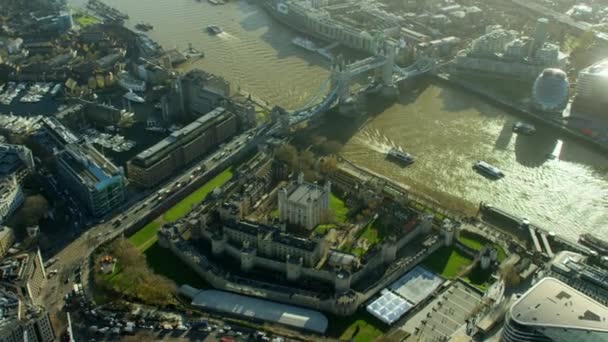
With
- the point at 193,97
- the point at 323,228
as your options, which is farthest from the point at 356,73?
the point at 323,228

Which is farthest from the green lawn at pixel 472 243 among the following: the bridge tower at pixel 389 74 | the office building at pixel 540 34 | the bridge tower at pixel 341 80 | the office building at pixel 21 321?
the office building at pixel 540 34

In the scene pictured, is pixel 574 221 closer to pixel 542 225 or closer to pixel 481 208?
pixel 542 225

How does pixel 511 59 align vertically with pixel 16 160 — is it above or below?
above

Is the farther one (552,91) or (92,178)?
(552,91)

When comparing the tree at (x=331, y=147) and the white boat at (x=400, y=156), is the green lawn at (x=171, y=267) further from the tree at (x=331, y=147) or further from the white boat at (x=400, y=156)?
the white boat at (x=400, y=156)

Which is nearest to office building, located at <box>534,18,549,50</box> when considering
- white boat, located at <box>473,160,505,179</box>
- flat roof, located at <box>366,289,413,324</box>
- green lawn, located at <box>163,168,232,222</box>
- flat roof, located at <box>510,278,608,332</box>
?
white boat, located at <box>473,160,505,179</box>

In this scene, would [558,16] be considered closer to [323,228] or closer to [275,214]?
[323,228]

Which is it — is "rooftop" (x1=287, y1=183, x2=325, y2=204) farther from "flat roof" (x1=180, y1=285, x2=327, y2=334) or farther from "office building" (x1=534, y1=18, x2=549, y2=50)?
"office building" (x1=534, y1=18, x2=549, y2=50)

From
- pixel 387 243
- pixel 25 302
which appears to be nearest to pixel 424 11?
pixel 387 243
